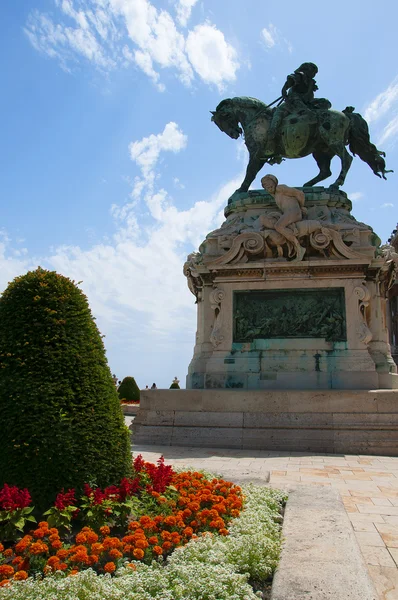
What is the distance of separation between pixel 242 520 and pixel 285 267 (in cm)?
940

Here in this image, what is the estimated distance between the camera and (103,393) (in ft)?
16.3

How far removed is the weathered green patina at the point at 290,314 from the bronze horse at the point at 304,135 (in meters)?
4.02

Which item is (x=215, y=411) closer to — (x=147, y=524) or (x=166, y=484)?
(x=166, y=484)

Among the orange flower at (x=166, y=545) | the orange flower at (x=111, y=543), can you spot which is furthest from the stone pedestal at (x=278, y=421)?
the orange flower at (x=111, y=543)

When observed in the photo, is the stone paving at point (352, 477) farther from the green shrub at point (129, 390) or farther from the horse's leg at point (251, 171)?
the green shrub at point (129, 390)

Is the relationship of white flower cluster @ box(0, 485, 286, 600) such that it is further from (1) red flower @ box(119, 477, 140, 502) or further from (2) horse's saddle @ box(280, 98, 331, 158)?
(2) horse's saddle @ box(280, 98, 331, 158)

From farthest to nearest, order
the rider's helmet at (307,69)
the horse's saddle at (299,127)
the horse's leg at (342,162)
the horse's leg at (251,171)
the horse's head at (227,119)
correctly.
Result: the horse's head at (227,119), the rider's helmet at (307,69), the horse's leg at (251,171), the horse's saddle at (299,127), the horse's leg at (342,162)

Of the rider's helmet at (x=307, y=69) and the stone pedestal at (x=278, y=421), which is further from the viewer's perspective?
the rider's helmet at (x=307, y=69)

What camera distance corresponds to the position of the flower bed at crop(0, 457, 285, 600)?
10.7 ft

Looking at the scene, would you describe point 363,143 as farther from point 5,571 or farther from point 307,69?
point 5,571

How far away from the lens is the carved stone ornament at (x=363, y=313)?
1277 cm

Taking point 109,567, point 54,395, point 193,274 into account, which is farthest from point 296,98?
point 109,567

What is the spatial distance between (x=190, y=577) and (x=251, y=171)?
14293 mm

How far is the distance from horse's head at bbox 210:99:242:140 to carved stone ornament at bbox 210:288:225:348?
6.21 metres
